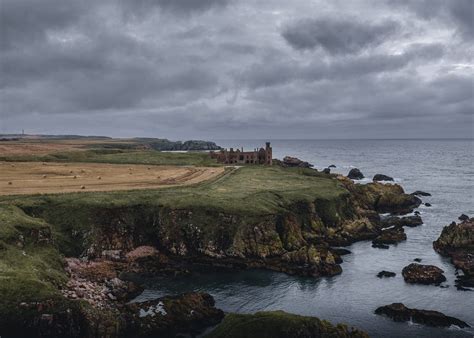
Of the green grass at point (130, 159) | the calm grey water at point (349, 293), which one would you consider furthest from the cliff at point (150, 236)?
the green grass at point (130, 159)

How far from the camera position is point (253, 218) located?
84625mm

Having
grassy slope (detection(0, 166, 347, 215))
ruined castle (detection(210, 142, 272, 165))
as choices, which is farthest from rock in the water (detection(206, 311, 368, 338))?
ruined castle (detection(210, 142, 272, 165))

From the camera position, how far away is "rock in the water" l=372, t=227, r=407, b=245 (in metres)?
93.3

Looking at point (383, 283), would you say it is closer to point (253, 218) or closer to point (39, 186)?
point (253, 218)

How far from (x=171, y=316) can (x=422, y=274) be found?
1578 inches

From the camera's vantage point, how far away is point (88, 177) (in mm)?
119250

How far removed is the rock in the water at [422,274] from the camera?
6944 centimetres

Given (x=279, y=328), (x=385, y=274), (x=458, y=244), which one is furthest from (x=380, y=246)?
(x=279, y=328)

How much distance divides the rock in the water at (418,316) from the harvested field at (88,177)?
208 feet

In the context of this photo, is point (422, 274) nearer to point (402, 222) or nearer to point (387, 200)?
point (402, 222)

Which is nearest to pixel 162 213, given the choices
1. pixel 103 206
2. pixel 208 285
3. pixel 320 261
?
pixel 103 206

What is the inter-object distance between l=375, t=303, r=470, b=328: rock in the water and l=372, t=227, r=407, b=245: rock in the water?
Result: 119 feet

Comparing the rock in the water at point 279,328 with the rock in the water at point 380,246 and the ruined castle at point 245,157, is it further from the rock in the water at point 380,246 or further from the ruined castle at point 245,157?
the ruined castle at point 245,157

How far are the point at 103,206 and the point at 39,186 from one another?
86.2 feet
